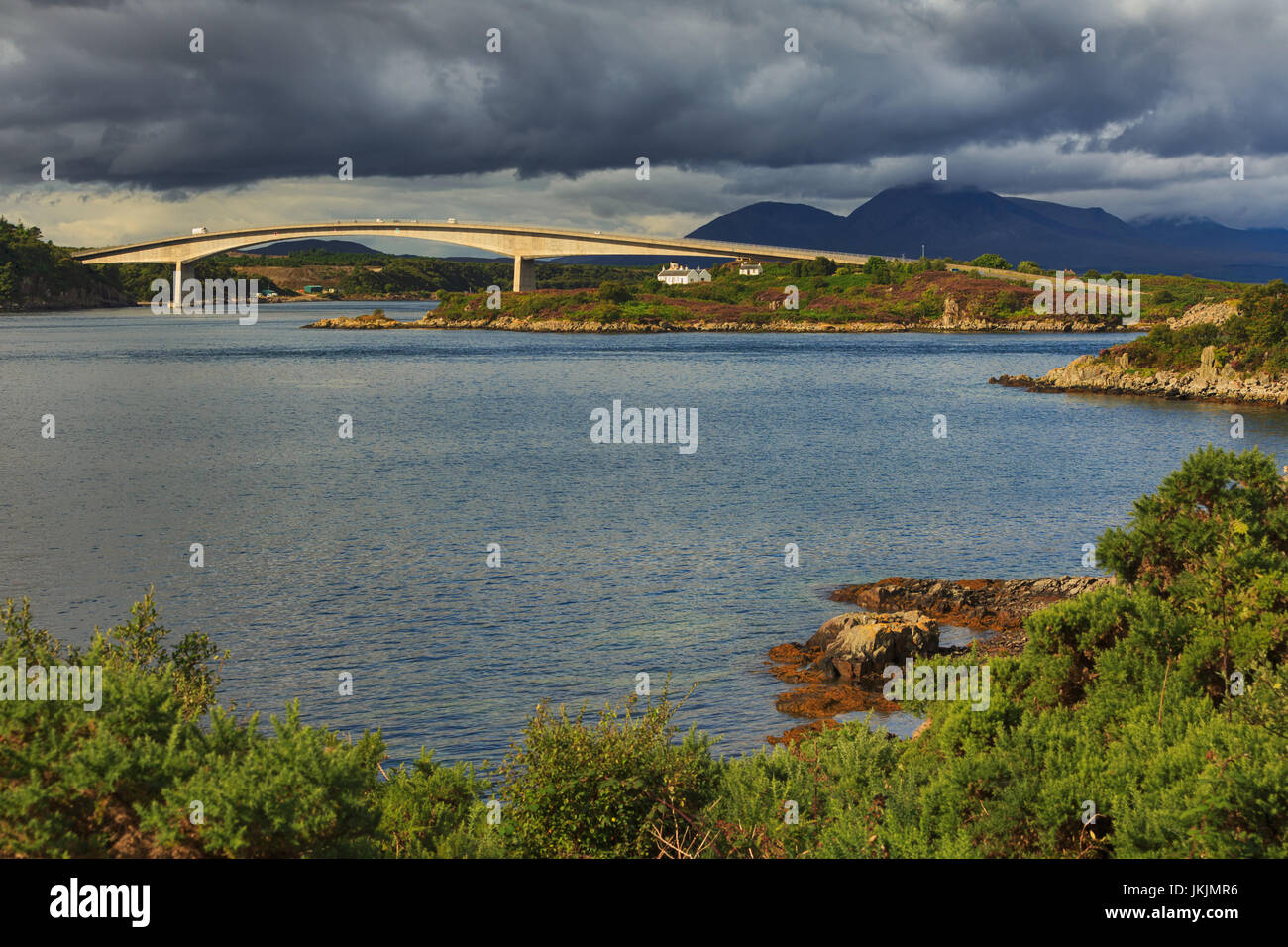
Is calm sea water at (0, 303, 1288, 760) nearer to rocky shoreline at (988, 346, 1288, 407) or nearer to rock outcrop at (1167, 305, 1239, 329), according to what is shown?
rocky shoreline at (988, 346, 1288, 407)

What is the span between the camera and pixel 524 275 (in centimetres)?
18950

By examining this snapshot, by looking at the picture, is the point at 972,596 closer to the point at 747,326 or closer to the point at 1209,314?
the point at 1209,314

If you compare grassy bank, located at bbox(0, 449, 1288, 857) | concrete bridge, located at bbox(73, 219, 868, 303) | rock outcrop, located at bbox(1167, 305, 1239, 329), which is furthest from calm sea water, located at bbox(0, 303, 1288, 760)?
concrete bridge, located at bbox(73, 219, 868, 303)

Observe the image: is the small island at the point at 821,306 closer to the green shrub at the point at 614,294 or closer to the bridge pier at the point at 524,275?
the green shrub at the point at 614,294

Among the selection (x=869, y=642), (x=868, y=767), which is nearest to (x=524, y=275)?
(x=869, y=642)

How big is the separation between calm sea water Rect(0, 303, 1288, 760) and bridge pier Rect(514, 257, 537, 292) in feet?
326

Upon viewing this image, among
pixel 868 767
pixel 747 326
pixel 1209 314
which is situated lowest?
pixel 868 767

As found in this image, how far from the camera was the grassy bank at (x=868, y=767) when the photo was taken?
752 centimetres

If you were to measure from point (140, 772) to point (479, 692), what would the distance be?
1302cm

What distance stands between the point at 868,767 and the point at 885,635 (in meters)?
9.66

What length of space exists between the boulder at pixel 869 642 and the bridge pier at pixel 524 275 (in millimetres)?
164738

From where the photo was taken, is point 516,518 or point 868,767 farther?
point 516,518

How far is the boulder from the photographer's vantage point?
70.8 feet

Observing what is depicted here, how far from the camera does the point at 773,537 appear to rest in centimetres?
3406
